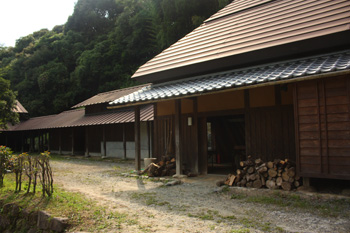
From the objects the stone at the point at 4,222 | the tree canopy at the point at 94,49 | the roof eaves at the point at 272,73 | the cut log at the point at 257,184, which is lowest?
the stone at the point at 4,222

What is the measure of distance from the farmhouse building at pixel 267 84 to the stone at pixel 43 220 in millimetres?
4188

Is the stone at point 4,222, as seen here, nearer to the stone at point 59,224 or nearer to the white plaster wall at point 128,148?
the stone at point 59,224

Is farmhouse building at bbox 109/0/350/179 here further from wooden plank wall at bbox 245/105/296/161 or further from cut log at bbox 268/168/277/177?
cut log at bbox 268/168/277/177

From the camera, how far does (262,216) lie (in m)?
4.60

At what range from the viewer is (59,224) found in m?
4.91

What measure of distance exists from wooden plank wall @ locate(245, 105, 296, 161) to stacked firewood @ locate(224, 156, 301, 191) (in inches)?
28.2

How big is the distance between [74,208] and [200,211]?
8.39ft

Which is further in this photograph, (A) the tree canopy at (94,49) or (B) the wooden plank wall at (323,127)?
(A) the tree canopy at (94,49)

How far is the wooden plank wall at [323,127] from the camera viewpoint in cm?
545

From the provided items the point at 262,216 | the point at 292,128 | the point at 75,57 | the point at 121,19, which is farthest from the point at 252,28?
the point at 75,57

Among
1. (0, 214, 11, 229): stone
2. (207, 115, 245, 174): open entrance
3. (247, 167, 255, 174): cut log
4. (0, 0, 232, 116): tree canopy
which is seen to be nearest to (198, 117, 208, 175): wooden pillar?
(247, 167, 255, 174): cut log

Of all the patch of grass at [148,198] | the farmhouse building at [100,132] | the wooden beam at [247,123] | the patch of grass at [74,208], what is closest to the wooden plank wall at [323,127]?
the wooden beam at [247,123]

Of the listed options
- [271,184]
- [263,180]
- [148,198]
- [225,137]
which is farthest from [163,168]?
[225,137]

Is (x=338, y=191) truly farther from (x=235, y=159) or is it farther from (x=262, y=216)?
(x=235, y=159)
